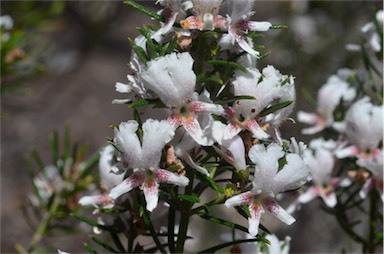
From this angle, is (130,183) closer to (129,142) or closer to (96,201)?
(129,142)

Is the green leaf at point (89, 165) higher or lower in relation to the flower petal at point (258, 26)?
lower

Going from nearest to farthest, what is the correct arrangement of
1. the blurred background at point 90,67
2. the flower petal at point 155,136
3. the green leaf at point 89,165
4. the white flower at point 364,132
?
the flower petal at point 155,136 → the white flower at point 364,132 → the green leaf at point 89,165 → the blurred background at point 90,67

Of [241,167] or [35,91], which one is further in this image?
A: [35,91]

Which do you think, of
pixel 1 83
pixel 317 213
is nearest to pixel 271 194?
pixel 1 83

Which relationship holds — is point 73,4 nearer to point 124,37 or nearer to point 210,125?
point 124,37

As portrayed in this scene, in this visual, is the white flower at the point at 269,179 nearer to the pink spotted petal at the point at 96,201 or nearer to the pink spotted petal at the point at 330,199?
the pink spotted petal at the point at 96,201

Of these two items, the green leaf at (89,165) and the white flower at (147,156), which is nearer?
the white flower at (147,156)

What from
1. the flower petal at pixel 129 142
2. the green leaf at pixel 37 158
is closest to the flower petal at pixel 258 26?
the flower petal at pixel 129 142

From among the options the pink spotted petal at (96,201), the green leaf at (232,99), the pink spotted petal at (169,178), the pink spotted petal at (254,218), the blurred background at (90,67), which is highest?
the blurred background at (90,67)
